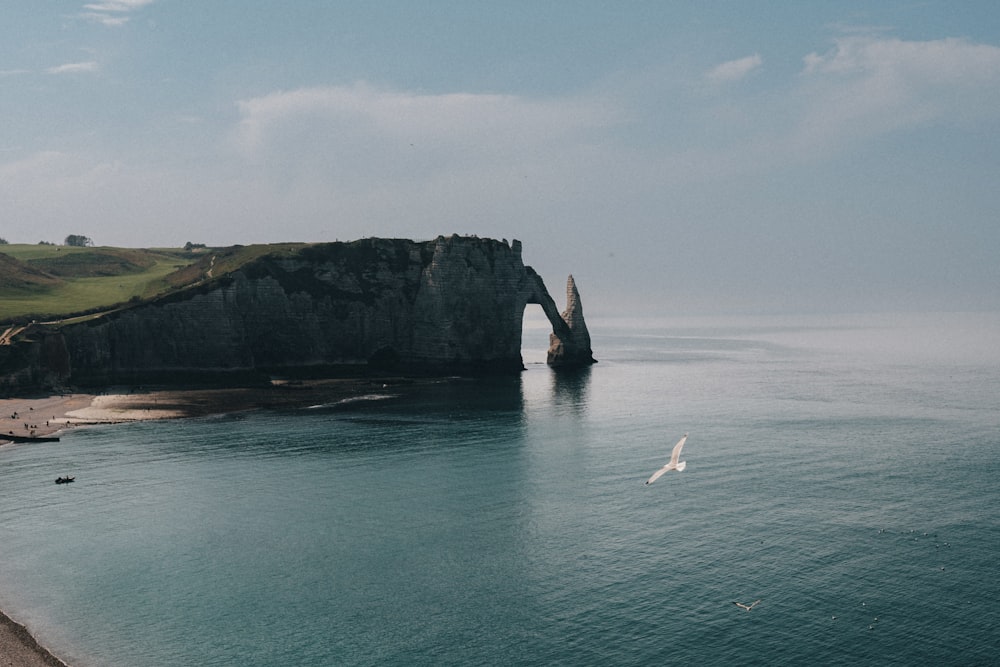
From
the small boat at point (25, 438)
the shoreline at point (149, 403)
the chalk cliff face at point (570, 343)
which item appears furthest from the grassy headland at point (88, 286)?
the chalk cliff face at point (570, 343)

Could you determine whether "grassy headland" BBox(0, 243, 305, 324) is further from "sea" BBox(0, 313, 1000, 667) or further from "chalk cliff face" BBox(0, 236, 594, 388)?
"sea" BBox(0, 313, 1000, 667)

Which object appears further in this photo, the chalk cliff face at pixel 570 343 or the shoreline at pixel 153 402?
the chalk cliff face at pixel 570 343

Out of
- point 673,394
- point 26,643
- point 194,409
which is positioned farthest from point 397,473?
point 673,394

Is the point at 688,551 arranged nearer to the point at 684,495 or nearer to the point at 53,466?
the point at 684,495

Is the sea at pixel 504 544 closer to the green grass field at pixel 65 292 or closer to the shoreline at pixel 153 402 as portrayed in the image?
the shoreline at pixel 153 402

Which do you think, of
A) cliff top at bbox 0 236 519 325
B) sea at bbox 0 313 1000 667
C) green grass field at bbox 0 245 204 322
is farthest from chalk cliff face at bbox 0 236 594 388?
sea at bbox 0 313 1000 667

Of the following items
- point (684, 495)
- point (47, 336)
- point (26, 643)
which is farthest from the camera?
point (47, 336)
